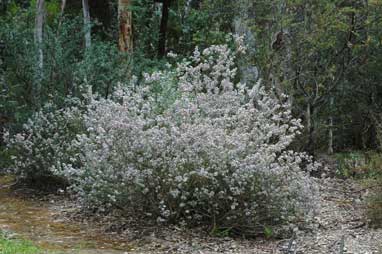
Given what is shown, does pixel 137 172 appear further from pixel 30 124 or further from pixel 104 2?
pixel 104 2

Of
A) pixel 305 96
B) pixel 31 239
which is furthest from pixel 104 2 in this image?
pixel 31 239

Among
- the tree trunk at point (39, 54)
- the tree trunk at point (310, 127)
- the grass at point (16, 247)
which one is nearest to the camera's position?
the grass at point (16, 247)

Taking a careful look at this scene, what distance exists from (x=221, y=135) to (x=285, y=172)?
763mm

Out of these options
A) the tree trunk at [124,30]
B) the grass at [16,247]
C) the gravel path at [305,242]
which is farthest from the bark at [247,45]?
the grass at [16,247]

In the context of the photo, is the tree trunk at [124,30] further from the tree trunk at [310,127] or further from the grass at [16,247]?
the grass at [16,247]

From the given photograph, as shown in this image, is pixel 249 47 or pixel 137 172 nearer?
pixel 137 172

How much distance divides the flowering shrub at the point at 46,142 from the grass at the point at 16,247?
7.42 feet

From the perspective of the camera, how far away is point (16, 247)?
5.86m

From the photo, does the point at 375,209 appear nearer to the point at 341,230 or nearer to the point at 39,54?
the point at 341,230

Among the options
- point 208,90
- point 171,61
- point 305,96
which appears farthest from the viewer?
point 171,61

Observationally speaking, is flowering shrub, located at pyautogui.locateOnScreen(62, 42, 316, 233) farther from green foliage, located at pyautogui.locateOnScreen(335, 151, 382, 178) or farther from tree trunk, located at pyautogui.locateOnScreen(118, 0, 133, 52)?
tree trunk, located at pyautogui.locateOnScreen(118, 0, 133, 52)

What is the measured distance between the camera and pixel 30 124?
884cm

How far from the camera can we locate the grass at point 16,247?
223 inches

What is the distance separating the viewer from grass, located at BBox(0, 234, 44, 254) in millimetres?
5674
